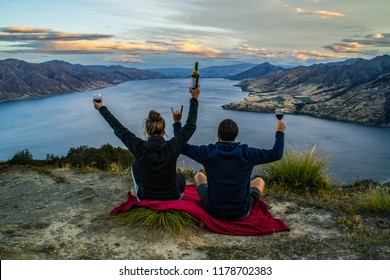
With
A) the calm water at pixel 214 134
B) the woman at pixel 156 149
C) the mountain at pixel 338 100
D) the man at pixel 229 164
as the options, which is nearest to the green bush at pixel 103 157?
the woman at pixel 156 149

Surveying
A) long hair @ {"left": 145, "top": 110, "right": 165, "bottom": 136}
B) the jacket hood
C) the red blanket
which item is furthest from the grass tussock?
long hair @ {"left": 145, "top": 110, "right": 165, "bottom": 136}

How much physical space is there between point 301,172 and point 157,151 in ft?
13.2

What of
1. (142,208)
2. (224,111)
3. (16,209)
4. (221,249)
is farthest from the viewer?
(224,111)

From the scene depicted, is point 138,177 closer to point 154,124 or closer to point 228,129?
point 154,124

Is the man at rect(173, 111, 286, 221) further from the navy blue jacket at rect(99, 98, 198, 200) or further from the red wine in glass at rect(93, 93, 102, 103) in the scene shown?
the red wine in glass at rect(93, 93, 102, 103)

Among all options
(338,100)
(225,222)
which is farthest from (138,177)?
(338,100)

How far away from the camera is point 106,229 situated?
4.92 m

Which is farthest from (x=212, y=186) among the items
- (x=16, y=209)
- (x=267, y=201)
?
(x=16, y=209)

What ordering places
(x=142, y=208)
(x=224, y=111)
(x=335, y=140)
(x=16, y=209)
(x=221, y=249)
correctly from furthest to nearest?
1. (x=224, y=111)
2. (x=335, y=140)
3. (x=16, y=209)
4. (x=142, y=208)
5. (x=221, y=249)

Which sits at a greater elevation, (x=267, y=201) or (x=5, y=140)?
(x=267, y=201)

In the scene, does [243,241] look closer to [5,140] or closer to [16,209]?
[16,209]

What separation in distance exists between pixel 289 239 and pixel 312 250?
1.27 ft

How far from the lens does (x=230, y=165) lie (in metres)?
4.62

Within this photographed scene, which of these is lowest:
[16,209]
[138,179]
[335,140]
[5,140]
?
[5,140]
